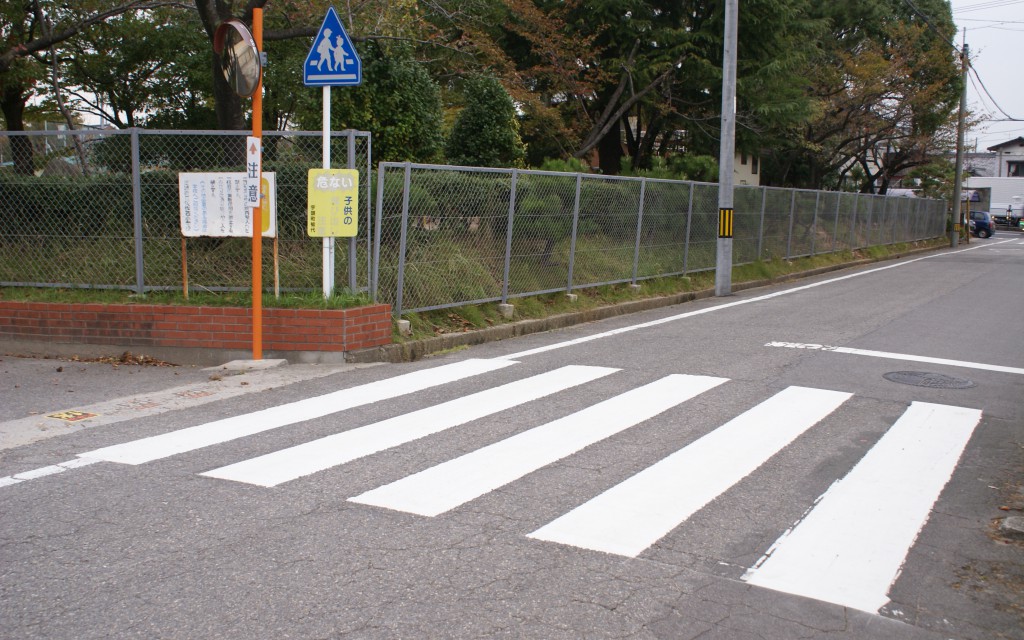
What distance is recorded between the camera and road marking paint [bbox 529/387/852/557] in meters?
4.24

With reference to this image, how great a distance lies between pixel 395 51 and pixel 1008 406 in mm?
9227

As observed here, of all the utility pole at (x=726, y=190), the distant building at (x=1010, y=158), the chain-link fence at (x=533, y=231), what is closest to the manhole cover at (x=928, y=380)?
the chain-link fence at (x=533, y=231)

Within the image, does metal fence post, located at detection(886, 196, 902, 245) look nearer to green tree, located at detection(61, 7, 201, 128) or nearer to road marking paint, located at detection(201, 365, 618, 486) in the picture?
green tree, located at detection(61, 7, 201, 128)

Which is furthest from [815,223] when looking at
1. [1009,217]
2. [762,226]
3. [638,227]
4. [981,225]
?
[1009,217]

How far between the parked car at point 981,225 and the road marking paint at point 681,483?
5010cm

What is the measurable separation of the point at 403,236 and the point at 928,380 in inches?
219

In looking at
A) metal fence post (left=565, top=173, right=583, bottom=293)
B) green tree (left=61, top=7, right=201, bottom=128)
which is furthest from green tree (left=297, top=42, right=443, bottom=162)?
green tree (left=61, top=7, right=201, bottom=128)

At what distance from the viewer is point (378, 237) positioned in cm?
895

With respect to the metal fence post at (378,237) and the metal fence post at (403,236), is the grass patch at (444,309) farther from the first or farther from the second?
the metal fence post at (403,236)

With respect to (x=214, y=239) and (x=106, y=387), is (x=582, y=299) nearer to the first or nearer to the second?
(x=214, y=239)

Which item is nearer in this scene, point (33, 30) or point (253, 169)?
point (253, 169)

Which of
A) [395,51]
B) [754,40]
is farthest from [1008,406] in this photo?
[754,40]

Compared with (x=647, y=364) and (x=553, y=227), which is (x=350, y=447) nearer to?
(x=647, y=364)

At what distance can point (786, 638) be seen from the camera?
10.9 ft
